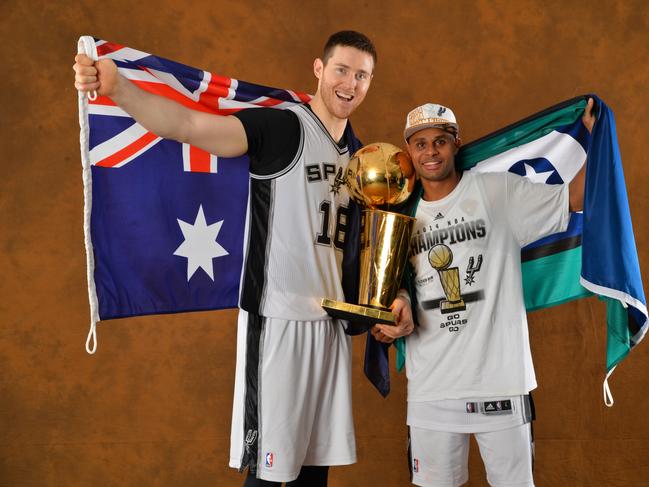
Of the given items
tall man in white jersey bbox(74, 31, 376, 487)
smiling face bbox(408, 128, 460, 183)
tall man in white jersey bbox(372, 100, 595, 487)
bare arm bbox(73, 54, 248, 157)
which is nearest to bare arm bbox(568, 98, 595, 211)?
tall man in white jersey bbox(372, 100, 595, 487)

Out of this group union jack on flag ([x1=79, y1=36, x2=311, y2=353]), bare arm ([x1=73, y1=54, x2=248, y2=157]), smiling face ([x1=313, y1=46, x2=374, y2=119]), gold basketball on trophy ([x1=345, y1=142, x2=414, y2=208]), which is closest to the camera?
bare arm ([x1=73, y1=54, x2=248, y2=157])

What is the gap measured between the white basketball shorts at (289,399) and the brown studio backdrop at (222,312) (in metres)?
1.48

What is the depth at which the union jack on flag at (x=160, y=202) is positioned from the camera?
2.28 meters

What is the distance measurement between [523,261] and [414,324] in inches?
20.3

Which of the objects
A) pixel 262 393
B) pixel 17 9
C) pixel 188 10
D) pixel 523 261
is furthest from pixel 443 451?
pixel 17 9

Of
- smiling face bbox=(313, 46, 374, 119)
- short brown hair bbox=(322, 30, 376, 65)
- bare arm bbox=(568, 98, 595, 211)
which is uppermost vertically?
short brown hair bbox=(322, 30, 376, 65)

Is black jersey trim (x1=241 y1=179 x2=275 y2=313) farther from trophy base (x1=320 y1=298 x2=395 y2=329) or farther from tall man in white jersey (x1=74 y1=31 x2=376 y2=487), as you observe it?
trophy base (x1=320 y1=298 x2=395 y2=329)

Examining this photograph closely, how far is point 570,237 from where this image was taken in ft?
7.63

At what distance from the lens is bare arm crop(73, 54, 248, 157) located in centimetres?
165

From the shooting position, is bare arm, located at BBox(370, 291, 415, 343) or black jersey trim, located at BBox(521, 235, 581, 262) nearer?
bare arm, located at BBox(370, 291, 415, 343)

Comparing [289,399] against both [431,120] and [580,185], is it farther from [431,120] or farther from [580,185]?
[580,185]

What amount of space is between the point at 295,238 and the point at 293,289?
0.16 metres

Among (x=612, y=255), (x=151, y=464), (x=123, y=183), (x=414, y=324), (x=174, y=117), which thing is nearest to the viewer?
(x=174, y=117)

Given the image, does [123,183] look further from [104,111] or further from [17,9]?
[17,9]
